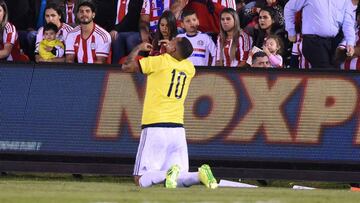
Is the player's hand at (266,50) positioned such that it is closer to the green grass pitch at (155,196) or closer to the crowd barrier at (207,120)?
the crowd barrier at (207,120)

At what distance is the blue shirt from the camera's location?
1559 cm

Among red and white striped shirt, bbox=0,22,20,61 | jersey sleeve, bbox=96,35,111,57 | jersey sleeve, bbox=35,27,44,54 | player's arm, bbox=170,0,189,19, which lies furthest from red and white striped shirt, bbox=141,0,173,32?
red and white striped shirt, bbox=0,22,20,61

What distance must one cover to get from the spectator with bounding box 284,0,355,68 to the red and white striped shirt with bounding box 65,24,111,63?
2565 mm

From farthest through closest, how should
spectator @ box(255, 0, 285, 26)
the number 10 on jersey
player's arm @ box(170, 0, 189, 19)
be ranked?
player's arm @ box(170, 0, 189, 19) → spectator @ box(255, 0, 285, 26) → the number 10 on jersey

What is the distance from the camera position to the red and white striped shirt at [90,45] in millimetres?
16250

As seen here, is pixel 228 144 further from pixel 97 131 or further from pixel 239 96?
pixel 97 131

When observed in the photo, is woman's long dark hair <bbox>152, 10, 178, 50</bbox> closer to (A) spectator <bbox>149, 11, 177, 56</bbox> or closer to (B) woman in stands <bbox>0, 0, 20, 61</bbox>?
(A) spectator <bbox>149, 11, 177, 56</bbox>

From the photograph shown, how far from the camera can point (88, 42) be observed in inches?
641

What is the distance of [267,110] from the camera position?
48.7 ft

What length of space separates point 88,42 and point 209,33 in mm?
1701

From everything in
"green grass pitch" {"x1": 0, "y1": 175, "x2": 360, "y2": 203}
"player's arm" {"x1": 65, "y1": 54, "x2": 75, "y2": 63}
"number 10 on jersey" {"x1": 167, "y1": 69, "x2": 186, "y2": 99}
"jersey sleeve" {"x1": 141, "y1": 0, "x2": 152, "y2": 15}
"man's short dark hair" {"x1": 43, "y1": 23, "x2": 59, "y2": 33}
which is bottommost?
"green grass pitch" {"x1": 0, "y1": 175, "x2": 360, "y2": 203}

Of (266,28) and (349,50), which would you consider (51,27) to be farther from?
(349,50)

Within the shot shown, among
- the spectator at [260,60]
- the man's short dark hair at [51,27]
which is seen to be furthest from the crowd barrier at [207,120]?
the man's short dark hair at [51,27]

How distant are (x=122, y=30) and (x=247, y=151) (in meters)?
3.25
